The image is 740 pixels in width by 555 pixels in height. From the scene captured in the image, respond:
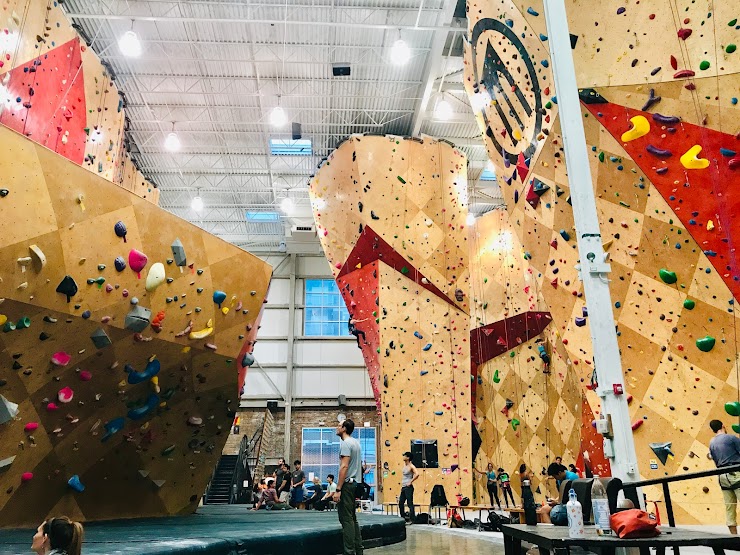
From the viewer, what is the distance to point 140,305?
240 inches

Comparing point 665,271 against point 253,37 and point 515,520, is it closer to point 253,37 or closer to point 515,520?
point 515,520

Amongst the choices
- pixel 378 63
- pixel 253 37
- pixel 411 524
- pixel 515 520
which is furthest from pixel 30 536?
pixel 378 63

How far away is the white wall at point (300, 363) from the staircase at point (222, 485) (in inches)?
157

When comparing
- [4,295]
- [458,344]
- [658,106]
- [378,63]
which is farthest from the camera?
[378,63]

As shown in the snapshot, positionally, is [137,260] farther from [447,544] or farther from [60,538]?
[447,544]

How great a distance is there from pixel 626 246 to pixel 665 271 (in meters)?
0.45

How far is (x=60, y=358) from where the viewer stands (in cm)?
560

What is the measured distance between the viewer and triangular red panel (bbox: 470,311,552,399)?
1566 centimetres

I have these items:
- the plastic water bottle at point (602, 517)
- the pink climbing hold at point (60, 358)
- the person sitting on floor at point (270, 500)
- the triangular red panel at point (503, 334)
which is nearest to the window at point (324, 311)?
the triangular red panel at point (503, 334)

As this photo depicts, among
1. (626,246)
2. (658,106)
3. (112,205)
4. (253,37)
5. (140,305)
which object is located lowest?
(140,305)

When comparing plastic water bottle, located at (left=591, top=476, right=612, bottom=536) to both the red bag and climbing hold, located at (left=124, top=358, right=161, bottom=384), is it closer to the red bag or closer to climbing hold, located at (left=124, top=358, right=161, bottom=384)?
the red bag

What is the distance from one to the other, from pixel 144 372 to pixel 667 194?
19.1 ft

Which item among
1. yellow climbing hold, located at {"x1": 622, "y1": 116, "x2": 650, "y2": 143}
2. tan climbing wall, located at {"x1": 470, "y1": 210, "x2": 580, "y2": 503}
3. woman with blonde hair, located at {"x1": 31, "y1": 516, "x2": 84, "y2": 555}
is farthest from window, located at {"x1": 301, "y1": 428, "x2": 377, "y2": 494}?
woman with blonde hair, located at {"x1": 31, "y1": 516, "x2": 84, "y2": 555}

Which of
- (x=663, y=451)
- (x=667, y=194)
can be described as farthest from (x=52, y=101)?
(x=663, y=451)
